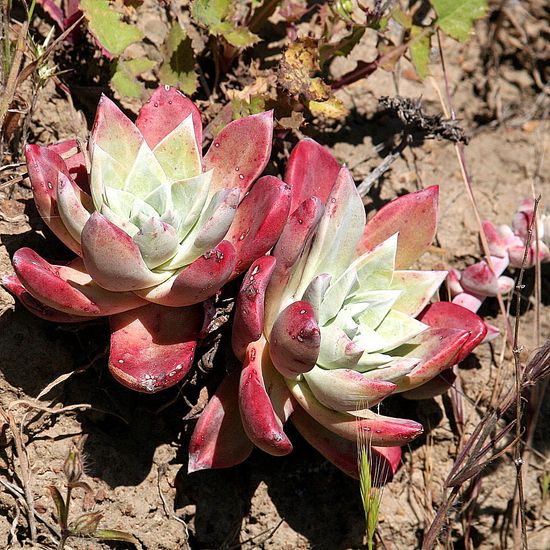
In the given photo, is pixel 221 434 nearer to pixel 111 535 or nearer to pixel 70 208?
pixel 111 535

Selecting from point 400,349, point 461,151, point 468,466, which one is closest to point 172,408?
point 400,349

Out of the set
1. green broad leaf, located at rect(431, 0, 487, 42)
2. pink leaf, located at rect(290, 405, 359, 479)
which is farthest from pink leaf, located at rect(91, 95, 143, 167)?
green broad leaf, located at rect(431, 0, 487, 42)

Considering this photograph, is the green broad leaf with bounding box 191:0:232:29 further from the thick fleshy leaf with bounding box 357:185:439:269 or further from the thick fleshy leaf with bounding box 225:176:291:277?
the thick fleshy leaf with bounding box 357:185:439:269

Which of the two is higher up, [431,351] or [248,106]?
[248,106]

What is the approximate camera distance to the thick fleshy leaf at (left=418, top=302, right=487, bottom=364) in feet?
6.88

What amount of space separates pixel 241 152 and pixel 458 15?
1.11 m

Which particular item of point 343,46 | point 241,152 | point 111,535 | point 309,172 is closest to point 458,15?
point 343,46

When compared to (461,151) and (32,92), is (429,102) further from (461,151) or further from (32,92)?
(32,92)

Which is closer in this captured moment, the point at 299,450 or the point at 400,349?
the point at 400,349

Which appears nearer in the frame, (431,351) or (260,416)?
(260,416)

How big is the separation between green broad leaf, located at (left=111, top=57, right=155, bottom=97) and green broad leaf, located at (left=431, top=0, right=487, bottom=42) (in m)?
1.04

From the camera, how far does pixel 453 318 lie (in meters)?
2.15

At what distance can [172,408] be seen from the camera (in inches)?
83.0

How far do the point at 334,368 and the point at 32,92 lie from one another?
4.12 feet
